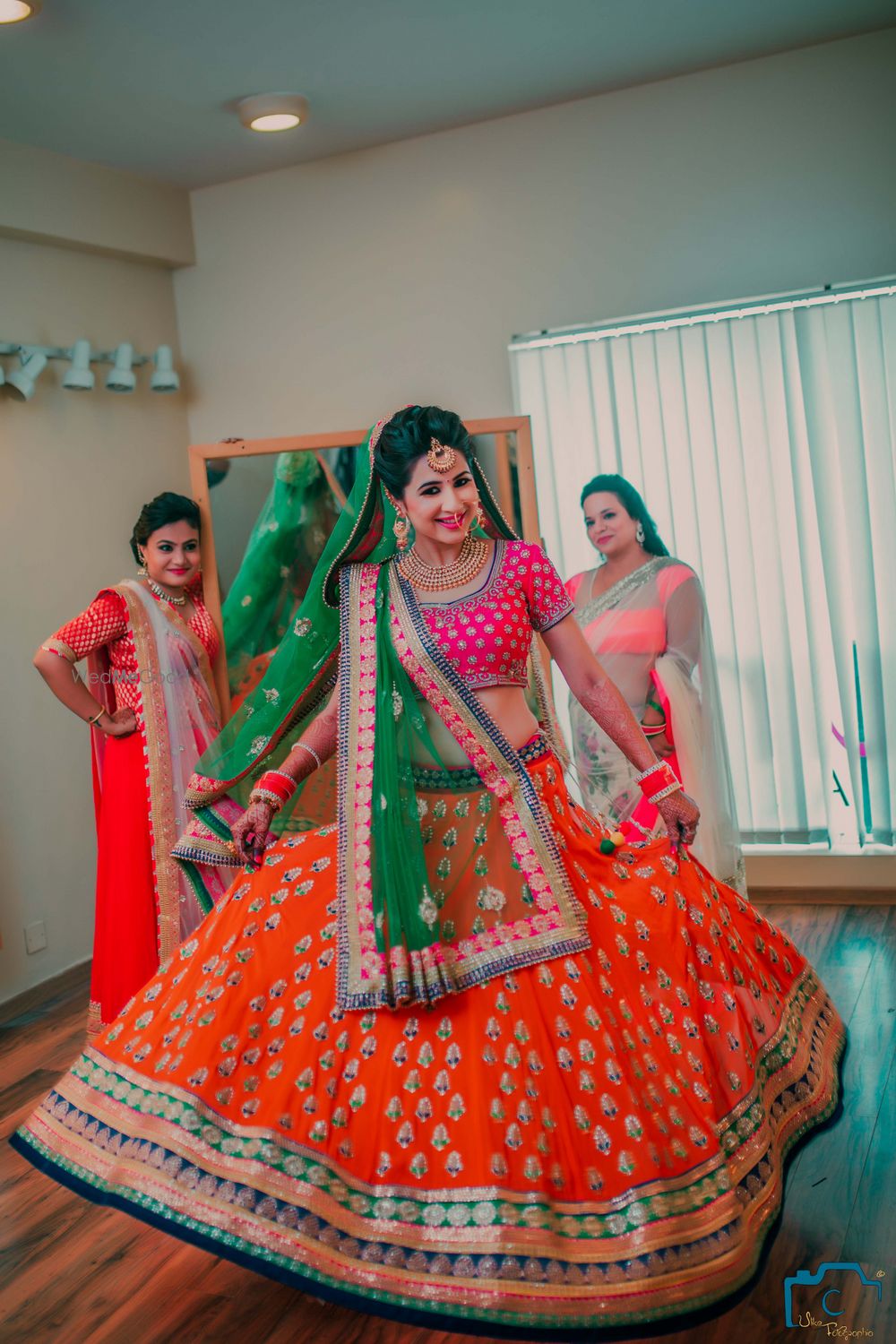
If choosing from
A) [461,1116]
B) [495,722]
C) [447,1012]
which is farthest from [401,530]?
[461,1116]

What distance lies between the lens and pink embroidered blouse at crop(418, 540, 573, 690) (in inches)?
91.1

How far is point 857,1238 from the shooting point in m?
2.15

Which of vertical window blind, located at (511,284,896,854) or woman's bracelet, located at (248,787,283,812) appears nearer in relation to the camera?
woman's bracelet, located at (248,787,283,812)

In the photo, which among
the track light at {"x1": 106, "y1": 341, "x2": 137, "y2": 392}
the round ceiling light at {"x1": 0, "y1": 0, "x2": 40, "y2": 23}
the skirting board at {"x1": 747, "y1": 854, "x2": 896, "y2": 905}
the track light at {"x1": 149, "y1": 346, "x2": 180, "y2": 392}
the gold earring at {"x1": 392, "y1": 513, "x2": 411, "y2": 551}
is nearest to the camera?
the gold earring at {"x1": 392, "y1": 513, "x2": 411, "y2": 551}

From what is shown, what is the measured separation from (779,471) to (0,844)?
2.86m

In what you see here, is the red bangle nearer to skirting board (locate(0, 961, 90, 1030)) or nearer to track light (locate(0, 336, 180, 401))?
skirting board (locate(0, 961, 90, 1030))

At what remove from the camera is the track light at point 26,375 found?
398 cm

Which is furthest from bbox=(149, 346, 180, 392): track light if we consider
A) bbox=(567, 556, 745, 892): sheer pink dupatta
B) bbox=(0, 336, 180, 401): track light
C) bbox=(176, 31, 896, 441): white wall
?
bbox=(567, 556, 745, 892): sheer pink dupatta

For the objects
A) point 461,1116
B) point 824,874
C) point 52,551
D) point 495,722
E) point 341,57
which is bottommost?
point 824,874

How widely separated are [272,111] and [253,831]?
2.70 metres

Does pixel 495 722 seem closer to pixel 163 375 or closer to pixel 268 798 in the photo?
pixel 268 798

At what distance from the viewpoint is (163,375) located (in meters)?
4.59

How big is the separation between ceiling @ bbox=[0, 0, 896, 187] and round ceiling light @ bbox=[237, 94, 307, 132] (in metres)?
0.05

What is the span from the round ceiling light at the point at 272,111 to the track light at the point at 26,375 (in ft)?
3.44
